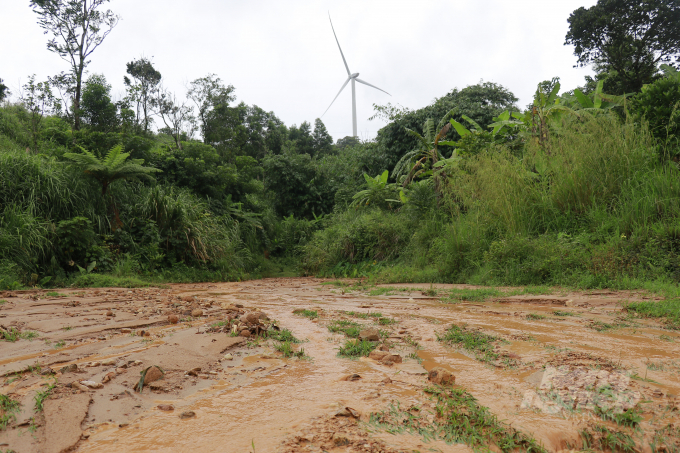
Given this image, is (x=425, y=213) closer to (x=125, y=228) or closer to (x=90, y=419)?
(x=125, y=228)

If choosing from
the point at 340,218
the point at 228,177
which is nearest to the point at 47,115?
the point at 228,177

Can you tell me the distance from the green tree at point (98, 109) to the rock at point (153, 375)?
11.9 m

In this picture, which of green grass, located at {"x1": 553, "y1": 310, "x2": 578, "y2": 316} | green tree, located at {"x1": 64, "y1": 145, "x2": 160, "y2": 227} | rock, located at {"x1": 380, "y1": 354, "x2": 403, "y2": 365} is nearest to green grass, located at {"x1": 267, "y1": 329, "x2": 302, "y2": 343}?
rock, located at {"x1": 380, "y1": 354, "x2": 403, "y2": 365}

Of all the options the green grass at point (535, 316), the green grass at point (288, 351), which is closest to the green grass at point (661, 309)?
the green grass at point (535, 316)

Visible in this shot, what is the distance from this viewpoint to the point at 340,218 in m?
14.6

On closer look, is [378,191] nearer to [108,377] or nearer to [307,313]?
[307,313]

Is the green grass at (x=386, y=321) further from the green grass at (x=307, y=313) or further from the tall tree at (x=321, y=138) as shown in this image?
the tall tree at (x=321, y=138)

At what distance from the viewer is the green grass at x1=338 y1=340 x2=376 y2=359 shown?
98.0 inches

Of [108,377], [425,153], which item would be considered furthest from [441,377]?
[425,153]

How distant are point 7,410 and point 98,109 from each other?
12477 millimetres

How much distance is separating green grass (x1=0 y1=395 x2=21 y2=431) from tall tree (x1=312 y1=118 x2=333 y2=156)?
2632 centimetres

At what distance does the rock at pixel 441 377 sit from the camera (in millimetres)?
1927

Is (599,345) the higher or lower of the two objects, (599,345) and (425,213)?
the lower

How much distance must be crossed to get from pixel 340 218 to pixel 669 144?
976 centimetres
